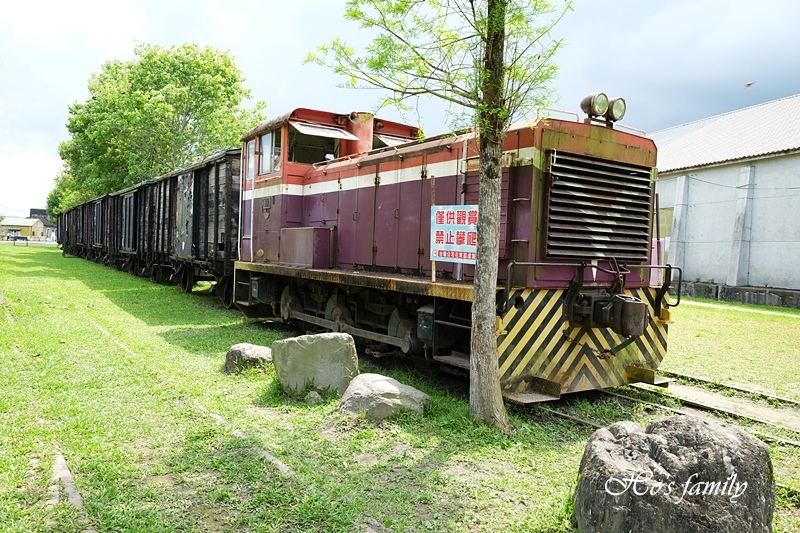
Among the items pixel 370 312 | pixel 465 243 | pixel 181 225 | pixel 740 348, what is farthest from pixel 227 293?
pixel 740 348

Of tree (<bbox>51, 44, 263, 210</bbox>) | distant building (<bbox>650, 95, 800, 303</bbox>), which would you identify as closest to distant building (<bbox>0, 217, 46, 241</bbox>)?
tree (<bbox>51, 44, 263, 210</bbox>)

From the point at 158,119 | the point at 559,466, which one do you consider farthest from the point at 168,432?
the point at 158,119

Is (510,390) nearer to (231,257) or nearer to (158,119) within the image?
(231,257)

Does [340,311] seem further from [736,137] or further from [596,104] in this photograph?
[736,137]

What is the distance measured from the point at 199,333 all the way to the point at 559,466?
688 centimetres

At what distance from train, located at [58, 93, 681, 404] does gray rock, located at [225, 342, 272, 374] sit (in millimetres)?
1476

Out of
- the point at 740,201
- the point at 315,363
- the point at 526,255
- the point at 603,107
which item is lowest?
the point at 315,363

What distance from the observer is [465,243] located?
20.0ft

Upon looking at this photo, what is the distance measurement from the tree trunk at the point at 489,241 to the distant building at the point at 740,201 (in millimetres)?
17889

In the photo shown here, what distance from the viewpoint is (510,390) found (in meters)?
5.76

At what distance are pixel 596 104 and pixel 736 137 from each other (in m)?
20.7

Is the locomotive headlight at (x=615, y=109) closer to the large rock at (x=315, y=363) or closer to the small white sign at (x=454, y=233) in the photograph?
the small white sign at (x=454, y=233)

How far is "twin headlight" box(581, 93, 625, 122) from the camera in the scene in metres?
6.12

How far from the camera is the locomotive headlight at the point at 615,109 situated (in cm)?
621
